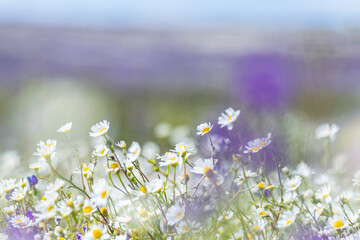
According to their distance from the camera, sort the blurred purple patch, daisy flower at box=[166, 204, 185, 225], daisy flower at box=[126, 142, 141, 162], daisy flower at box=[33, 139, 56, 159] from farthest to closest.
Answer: the blurred purple patch
daisy flower at box=[33, 139, 56, 159]
daisy flower at box=[126, 142, 141, 162]
daisy flower at box=[166, 204, 185, 225]

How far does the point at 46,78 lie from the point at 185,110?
96.2 inches

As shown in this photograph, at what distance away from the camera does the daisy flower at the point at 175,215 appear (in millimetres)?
1316

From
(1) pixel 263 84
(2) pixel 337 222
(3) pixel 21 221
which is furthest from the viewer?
(1) pixel 263 84

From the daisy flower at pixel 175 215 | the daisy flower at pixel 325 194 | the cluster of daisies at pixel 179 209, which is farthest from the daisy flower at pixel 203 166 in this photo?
the daisy flower at pixel 325 194

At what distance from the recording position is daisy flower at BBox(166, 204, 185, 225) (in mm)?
1316

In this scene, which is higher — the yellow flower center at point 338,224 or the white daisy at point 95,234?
the white daisy at point 95,234

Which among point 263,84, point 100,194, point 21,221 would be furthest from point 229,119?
point 263,84

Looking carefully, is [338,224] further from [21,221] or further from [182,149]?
[21,221]

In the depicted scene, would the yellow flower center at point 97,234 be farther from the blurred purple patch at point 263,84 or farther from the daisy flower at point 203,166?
the blurred purple patch at point 263,84

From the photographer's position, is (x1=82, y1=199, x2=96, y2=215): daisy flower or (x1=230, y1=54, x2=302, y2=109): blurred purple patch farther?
(x1=230, y1=54, x2=302, y2=109): blurred purple patch

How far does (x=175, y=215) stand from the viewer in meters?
1.32

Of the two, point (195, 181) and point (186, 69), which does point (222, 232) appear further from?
point (186, 69)

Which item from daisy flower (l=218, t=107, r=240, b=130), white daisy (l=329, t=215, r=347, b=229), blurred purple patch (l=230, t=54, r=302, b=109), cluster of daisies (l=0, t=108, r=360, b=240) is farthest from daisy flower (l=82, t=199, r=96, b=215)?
blurred purple patch (l=230, t=54, r=302, b=109)

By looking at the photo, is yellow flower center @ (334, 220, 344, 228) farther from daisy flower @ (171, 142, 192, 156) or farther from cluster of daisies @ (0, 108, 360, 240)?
daisy flower @ (171, 142, 192, 156)
